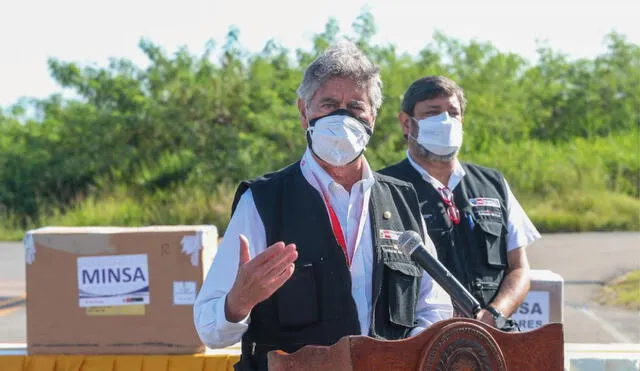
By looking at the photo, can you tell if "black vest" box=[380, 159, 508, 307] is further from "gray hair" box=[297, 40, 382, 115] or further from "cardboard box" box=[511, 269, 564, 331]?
"gray hair" box=[297, 40, 382, 115]

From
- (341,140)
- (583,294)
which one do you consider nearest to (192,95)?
(583,294)

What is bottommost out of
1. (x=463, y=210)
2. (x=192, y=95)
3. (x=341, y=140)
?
(x=463, y=210)

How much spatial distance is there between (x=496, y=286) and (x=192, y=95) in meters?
16.4

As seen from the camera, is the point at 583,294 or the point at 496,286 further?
the point at 583,294

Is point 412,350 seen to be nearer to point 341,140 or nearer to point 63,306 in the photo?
point 341,140

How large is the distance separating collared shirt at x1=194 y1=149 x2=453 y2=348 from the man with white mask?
1.21 m

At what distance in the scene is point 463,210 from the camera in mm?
3994

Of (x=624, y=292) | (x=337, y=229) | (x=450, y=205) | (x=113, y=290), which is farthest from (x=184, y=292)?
(x=624, y=292)

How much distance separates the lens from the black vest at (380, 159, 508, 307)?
3879 mm

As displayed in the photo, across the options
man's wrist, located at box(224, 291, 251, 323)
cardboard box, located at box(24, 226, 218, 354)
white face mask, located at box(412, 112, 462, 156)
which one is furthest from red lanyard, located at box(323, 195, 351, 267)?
cardboard box, located at box(24, 226, 218, 354)

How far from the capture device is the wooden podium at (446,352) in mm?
2027

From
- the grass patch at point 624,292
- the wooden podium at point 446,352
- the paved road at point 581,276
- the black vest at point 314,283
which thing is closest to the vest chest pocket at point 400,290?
the black vest at point 314,283

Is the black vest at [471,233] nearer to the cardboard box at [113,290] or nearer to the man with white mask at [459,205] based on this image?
the man with white mask at [459,205]

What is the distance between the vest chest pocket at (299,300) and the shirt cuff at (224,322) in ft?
0.45
